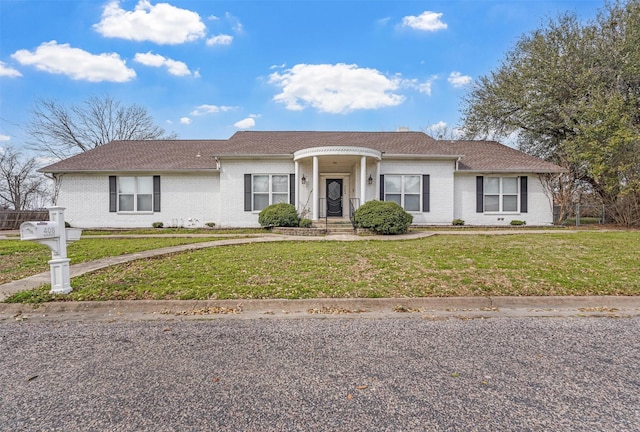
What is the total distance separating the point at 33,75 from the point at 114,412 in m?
28.1

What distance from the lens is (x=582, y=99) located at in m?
16.8

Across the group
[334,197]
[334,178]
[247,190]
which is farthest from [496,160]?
[247,190]

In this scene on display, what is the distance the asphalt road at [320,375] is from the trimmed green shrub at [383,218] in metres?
7.77

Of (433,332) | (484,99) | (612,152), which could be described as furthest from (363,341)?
(484,99)

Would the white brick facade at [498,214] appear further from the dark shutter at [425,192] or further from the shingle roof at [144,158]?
the shingle roof at [144,158]

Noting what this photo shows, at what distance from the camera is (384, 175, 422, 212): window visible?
15234 millimetres

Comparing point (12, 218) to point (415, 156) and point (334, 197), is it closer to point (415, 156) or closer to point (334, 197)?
point (334, 197)

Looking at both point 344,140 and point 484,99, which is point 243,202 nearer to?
point 344,140

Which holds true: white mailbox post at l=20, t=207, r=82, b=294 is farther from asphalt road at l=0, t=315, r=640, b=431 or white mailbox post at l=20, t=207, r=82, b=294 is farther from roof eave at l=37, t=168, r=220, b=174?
roof eave at l=37, t=168, r=220, b=174

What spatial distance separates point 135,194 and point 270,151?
21.7ft

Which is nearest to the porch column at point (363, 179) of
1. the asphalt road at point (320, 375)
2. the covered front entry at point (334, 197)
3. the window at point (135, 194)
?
the covered front entry at point (334, 197)

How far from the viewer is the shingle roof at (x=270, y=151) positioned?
1509 centimetres

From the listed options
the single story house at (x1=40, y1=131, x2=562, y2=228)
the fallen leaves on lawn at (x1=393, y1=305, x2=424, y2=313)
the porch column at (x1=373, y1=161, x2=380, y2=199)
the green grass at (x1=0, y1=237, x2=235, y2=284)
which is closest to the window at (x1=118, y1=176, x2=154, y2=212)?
the single story house at (x1=40, y1=131, x2=562, y2=228)

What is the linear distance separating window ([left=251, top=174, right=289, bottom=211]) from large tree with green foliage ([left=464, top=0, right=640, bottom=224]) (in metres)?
13.6
